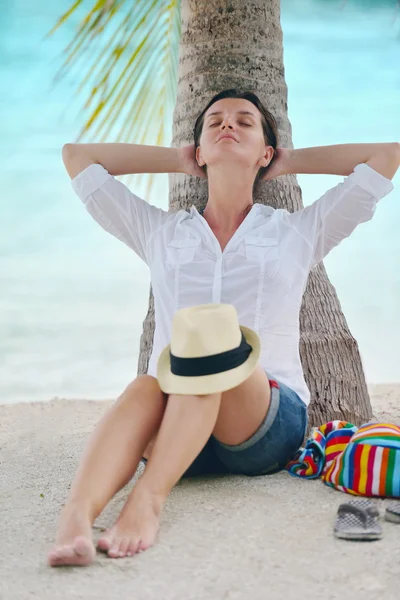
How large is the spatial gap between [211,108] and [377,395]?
4205 mm

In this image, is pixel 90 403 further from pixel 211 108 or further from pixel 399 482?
pixel 399 482

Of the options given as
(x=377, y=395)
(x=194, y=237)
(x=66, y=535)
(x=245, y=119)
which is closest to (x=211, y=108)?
(x=245, y=119)

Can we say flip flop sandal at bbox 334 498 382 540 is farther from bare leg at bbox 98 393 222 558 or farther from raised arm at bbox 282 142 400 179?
raised arm at bbox 282 142 400 179

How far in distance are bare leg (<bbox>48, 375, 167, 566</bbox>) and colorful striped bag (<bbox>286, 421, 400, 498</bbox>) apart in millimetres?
745

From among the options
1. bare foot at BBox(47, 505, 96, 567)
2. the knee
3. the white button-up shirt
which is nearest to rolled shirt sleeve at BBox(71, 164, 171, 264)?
the white button-up shirt

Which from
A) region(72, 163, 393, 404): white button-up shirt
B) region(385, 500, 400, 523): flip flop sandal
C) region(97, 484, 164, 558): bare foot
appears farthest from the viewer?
region(72, 163, 393, 404): white button-up shirt

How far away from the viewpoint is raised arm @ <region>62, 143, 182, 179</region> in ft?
11.1

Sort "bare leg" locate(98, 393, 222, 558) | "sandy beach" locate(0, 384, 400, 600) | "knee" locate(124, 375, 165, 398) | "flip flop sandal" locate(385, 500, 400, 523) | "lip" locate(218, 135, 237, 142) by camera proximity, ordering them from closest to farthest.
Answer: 1. "sandy beach" locate(0, 384, 400, 600)
2. "bare leg" locate(98, 393, 222, 558)
3. "flip flop sandal" locate(385, 500, 400, 523)
4. "knee" locate(124, 375, 165, 398)
5. "lip" locate(218, 135, 237, 142)

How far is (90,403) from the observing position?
23.0 ft

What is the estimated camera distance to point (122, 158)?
3.40 metres

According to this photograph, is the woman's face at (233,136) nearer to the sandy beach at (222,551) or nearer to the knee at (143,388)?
the knee at (143,388)

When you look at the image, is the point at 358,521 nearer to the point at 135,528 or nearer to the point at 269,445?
the point at 269,445

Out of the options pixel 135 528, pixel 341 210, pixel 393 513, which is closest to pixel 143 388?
pixel 135 528

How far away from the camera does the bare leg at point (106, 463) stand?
1991 millimetres
